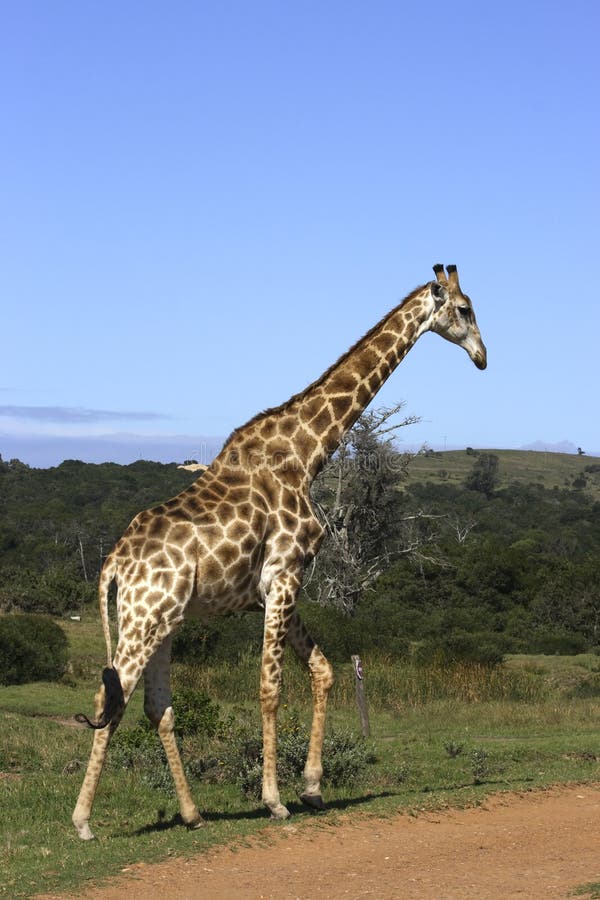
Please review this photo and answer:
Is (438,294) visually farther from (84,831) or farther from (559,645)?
(559,645)

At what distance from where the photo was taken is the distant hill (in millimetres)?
111938

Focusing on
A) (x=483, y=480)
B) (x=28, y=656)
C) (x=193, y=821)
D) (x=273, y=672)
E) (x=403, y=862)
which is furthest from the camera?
(x=483, y=480)

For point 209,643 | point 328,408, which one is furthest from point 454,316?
point 209,643

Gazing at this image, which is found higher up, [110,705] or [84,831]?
[110,705]

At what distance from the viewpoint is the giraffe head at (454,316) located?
10.7 meters

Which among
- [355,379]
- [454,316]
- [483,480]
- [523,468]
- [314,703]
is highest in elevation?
[523,468]

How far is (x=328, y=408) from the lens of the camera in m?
10.3

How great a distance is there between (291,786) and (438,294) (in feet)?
15.5

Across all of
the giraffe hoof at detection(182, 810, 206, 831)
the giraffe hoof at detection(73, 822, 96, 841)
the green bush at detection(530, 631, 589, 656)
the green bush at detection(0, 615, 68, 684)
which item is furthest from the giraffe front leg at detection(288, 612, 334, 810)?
the green bush at detection(530, 631, 589, 656)

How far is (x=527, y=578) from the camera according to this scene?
3703cm

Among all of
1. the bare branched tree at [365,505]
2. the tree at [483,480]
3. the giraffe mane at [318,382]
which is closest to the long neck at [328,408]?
the giraffe mane at [318,382]

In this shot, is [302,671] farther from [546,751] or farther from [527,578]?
[527,578]

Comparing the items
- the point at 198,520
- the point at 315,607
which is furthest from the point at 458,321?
the point at 315,607

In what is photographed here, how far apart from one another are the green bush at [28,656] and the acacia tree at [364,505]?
574 inches
